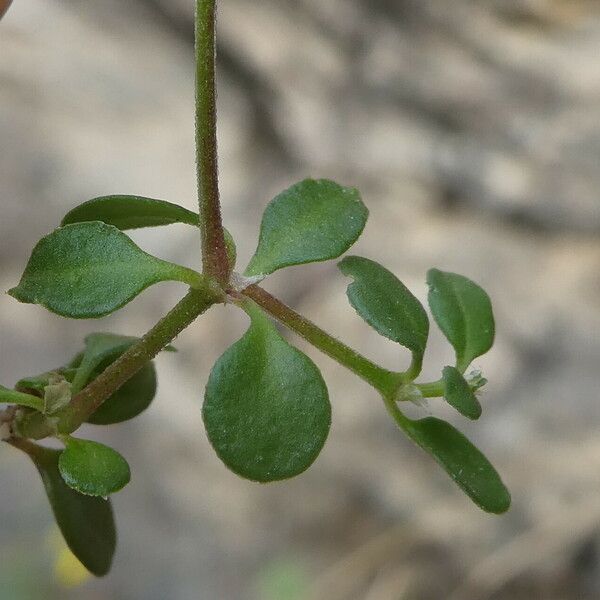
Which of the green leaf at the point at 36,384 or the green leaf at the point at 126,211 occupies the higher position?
the green leaf at the point at 126,211

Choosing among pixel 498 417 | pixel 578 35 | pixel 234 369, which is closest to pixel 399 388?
pixel 234 369

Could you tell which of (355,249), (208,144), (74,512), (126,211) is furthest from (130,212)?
(355,249)

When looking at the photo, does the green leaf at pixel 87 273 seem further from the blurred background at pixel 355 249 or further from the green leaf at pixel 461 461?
the blurred background at pixel 355 249

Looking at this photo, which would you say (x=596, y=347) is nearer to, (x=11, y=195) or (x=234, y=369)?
(x=11, y=195)

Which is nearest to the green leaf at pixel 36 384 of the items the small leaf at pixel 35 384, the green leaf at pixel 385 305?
the small leaf at pixel 35 384

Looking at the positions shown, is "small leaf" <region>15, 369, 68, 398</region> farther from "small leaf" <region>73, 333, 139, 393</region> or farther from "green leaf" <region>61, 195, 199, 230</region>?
"green leaf" <region>61, 195, 199, 230</region>

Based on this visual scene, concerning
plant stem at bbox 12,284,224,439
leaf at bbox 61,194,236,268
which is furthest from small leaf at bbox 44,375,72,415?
leaf at bbox 61,194,236,268
